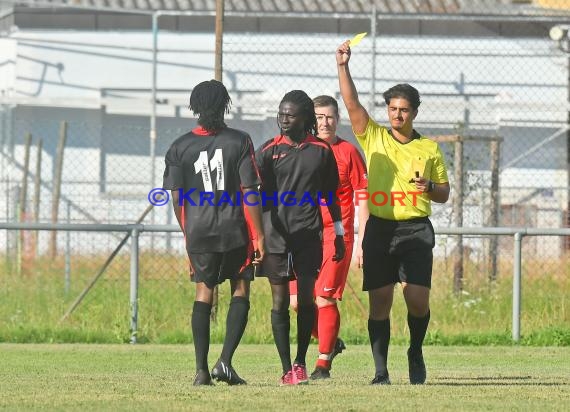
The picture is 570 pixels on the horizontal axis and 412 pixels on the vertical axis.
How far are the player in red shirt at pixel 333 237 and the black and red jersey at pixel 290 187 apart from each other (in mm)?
616

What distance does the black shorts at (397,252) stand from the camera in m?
9.35

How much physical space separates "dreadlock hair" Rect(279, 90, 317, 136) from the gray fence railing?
4.58m

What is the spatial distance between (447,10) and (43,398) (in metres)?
18.9

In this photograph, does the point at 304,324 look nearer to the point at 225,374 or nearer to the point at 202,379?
the point at 225,374

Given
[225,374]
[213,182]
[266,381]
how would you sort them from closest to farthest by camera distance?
[213,182] → [225,374] → [266,381]

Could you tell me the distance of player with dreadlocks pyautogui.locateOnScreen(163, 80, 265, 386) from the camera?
29.4ft

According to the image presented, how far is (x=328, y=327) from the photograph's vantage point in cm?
1013

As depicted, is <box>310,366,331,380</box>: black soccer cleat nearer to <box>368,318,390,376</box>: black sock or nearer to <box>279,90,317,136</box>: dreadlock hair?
<box>368,318,390,376</box>: black sock

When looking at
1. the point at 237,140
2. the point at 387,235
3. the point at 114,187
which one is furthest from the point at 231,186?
the point at 114,187

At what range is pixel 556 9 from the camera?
2555 centimetres

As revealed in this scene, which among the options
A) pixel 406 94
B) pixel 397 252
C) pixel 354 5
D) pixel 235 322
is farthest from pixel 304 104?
pixel 354 5

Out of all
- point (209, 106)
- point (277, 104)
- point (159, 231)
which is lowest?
point (159, 231)

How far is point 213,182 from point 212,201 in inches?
5.0

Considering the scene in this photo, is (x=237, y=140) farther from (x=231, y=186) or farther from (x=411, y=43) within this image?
(x=411, y=43)
